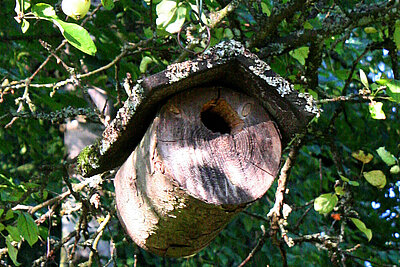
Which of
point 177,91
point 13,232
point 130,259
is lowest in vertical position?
point 130,259

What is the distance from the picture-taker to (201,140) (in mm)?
2113

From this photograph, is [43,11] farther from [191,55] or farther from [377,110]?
[377,110]

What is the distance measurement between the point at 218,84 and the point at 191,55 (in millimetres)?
769

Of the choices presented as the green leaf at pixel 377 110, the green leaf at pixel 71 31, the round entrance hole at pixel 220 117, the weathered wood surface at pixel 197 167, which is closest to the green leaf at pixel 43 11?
the green leaf at pixel 71 31

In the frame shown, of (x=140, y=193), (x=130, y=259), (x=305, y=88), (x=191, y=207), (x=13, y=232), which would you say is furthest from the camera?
(x=130, y=259)

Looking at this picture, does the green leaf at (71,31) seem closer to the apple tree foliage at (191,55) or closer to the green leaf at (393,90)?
the apple tree foliage at (191,55)

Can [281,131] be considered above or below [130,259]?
above

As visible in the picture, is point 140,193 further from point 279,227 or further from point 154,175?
point 279,227

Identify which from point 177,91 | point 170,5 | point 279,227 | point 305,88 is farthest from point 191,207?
point 305,88

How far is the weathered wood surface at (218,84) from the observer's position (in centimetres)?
205

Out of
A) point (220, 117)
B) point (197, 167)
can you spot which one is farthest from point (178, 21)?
point (197, 167)

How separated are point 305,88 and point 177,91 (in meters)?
1.33

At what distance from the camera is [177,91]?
2129 millimetres

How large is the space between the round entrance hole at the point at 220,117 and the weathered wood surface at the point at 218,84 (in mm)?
73
